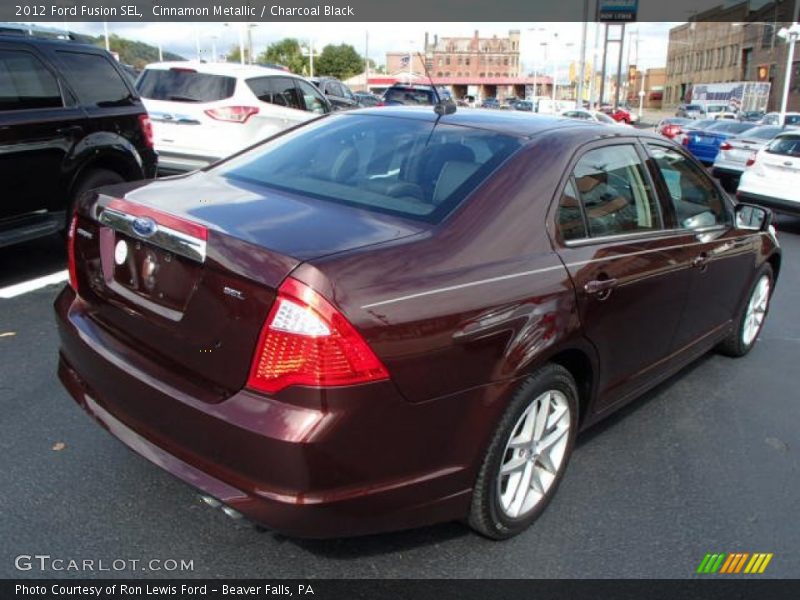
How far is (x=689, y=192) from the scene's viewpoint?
4.16m

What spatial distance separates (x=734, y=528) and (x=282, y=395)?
2.09 m

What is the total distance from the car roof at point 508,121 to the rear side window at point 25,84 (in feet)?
11.4

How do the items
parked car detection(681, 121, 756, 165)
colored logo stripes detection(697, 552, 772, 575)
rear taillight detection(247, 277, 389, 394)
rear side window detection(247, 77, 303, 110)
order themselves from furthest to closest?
parked car detection(681, 121, 756, 165) < rear side window detection(247, 77, 303, 110) < colored logo stripes detection(697, 552, 772, 575) < rear taillight detection(247, 277, 389, 394)

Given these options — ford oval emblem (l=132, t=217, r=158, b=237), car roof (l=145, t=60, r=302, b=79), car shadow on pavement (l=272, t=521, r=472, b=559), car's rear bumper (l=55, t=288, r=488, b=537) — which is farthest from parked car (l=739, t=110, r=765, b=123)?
ford oval emblem (l=132, t=217, r=158, b=237)

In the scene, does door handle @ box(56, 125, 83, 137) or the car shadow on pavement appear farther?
door handle @ box(56, 125, 83, 137)

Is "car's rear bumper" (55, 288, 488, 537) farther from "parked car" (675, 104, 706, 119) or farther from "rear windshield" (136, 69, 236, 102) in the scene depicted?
"parked car" (675, 104, 706, 119)

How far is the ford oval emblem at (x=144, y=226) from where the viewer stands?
2480mm

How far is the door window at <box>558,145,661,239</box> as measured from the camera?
3.09 metres

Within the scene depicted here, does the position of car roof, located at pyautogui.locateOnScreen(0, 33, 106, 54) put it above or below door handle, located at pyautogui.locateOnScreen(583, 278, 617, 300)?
above

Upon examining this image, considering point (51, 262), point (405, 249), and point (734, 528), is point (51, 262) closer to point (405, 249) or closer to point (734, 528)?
point (405, 249)

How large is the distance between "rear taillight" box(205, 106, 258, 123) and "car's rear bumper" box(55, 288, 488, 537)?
7363mm

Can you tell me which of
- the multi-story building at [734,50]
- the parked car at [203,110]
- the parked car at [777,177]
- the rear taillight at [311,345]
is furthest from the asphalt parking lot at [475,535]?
the multi-story building at [734,50]

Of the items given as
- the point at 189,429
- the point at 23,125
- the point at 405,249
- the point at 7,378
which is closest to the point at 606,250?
the point at 405,249

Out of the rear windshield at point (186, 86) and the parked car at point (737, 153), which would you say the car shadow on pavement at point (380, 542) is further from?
the parked car at point (737, 153)
